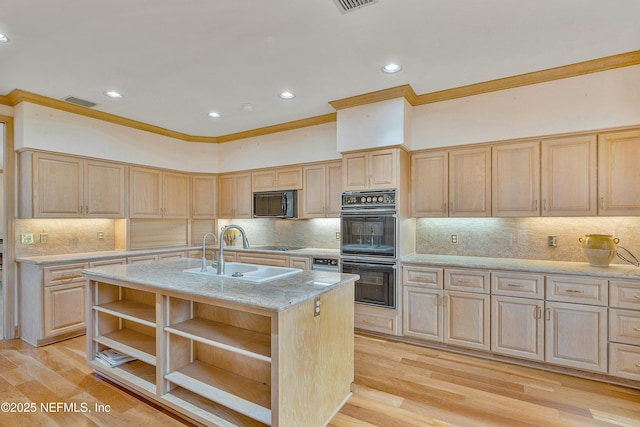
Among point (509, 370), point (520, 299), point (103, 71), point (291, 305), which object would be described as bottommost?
point (509, 370)

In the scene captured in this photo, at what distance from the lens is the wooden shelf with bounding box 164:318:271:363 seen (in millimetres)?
1895

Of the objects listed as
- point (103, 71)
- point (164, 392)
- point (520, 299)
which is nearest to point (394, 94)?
point (520, 299)

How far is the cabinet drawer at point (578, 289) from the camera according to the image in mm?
2606

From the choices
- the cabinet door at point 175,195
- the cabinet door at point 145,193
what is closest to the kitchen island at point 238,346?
the cabinet door at point 145,193

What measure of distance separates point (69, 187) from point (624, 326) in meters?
5.79

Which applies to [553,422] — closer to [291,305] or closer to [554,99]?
[291,305]

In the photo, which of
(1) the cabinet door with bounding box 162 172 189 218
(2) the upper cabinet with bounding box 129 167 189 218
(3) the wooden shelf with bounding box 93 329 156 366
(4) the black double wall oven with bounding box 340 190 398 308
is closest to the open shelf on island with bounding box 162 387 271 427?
(3) the wooden shelf with bounding box 93 329 156 366

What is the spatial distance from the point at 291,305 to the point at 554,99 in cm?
322

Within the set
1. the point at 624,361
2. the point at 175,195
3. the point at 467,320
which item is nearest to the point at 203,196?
the point at 175,195

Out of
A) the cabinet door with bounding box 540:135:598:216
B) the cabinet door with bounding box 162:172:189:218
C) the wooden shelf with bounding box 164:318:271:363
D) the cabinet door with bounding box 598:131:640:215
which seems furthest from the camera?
the cabinet door with bounding box 162:172:189:218

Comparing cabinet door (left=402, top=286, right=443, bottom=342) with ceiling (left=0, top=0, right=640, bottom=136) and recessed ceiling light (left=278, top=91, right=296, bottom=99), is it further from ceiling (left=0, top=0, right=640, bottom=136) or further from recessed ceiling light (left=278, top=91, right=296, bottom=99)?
recessed ceiling light (left=278, top=91, right=296, bottom=99)

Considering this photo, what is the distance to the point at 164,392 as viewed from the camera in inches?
86.7

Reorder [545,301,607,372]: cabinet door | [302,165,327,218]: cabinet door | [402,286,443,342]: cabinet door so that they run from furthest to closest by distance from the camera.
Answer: [302,165,327,218]: cabinet door, [402,286,443,342]: cabinet door, [545,301,607,372]: cabinet door

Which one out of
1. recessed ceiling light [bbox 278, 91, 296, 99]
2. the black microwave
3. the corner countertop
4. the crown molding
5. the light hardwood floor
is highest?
recessed ceiling light [bbox 278, 91, 296, 99]
